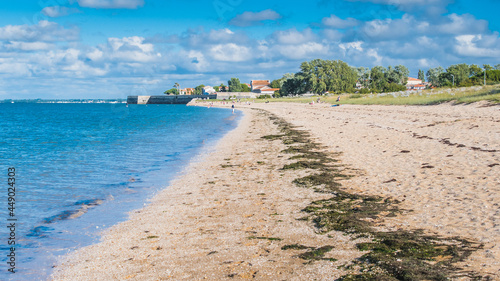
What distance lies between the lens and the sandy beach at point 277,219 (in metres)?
5.99

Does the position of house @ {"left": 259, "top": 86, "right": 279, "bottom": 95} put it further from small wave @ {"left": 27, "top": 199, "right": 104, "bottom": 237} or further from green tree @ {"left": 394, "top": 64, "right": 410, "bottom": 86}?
small wave @ {"left": 27, "top": 199, "right": 104, "bottom": 237}

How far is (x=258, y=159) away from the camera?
17500 mm

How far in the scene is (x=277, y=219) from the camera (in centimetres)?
841

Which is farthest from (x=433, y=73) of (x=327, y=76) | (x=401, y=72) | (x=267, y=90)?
(x=267, y=90)

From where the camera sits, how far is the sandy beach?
599cm

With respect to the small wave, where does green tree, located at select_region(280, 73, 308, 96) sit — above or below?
above

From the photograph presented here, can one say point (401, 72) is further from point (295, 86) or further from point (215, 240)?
point (215, 240)

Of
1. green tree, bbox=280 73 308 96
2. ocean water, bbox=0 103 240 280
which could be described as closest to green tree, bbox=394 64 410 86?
green tree, bbox=280 73 308 96

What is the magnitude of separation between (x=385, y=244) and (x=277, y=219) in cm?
268

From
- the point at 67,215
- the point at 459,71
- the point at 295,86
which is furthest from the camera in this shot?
the point at 295,86

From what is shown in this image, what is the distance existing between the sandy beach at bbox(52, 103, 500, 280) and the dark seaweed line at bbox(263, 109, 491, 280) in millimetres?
189

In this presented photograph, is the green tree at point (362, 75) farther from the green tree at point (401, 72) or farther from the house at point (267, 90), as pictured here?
the house at point (267, 90)

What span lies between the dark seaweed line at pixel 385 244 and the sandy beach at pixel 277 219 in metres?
0.19

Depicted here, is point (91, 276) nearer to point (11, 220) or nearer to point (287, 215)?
point (287, 215)
